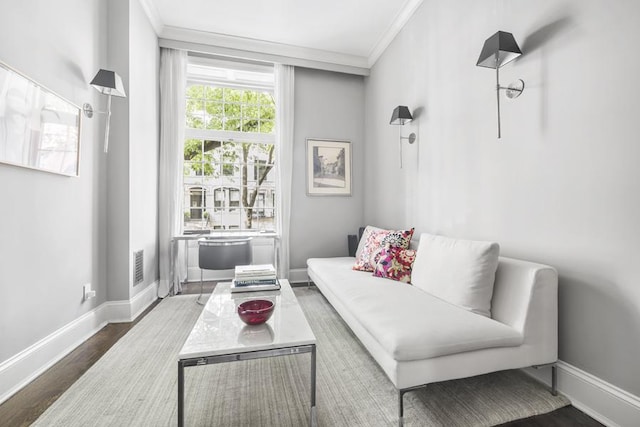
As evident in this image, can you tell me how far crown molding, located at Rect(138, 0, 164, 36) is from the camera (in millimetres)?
2906

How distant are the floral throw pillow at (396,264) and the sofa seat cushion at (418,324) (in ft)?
0.85

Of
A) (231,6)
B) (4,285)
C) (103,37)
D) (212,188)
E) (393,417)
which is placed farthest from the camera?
(212,188)

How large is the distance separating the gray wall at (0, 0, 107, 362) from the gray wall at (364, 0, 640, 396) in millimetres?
2882

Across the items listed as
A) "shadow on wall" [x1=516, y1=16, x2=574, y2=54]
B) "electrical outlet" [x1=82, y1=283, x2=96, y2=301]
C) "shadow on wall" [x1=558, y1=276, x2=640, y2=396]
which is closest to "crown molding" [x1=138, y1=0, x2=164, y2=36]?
"electrical outlet" [x1=82, y1=283, x2=96, y2=301]

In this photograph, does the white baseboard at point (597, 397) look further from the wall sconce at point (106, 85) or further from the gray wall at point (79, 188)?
the wall sconce at point (106, 85)

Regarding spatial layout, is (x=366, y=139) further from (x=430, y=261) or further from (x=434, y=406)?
(x=434, y=406)

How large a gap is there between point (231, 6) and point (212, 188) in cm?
211

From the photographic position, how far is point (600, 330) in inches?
55.4

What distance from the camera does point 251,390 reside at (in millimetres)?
1596

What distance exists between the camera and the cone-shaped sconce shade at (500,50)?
1.70 meters

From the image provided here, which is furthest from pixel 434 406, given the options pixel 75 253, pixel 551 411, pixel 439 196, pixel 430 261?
pixel 75 253

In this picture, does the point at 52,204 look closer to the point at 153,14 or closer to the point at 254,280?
the point at 254,280

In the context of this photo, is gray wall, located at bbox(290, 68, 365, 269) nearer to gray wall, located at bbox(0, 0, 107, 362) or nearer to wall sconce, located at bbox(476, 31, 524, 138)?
gray wall, located at bbox(0, 0, 107, 362)

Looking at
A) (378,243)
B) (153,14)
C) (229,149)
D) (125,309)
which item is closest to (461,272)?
(378,243)
